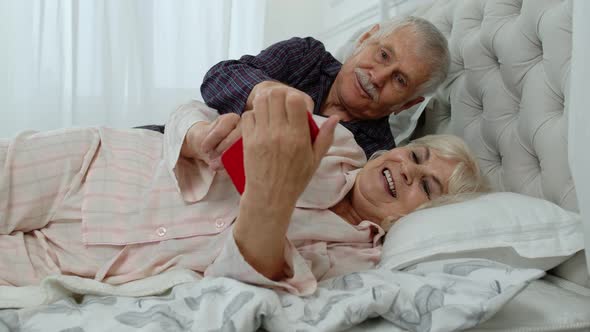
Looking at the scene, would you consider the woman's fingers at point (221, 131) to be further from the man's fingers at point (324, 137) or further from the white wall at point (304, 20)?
the white wall at point (304, 20)

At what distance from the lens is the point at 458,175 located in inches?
48.4

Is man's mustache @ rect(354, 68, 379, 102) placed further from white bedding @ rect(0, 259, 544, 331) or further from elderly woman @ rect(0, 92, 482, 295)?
white bedding @ rect(0, 259, 544, 331)

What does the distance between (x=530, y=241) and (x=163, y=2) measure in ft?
7.63

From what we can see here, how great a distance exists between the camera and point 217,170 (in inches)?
40.9

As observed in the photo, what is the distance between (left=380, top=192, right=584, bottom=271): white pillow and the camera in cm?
99

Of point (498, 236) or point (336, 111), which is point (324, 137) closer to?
point (498, 236)

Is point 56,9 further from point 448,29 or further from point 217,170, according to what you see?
point 217,170

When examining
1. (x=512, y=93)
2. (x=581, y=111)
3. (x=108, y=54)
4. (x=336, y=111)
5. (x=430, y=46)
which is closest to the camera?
(x=581, y=111)

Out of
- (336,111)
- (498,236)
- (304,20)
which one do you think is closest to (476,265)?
(498,236)

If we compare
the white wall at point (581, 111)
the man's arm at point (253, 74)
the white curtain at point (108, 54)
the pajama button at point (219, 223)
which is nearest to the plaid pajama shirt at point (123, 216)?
the pajama button at point (219, 223)

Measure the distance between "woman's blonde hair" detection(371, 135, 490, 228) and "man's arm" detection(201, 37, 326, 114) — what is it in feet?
1.25

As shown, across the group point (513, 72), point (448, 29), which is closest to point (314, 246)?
point (513, 72)

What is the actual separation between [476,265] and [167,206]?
556 mm

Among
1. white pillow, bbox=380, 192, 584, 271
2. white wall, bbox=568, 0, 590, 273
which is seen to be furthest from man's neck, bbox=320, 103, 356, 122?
white wall, bbox=568, 0, 590, 273
